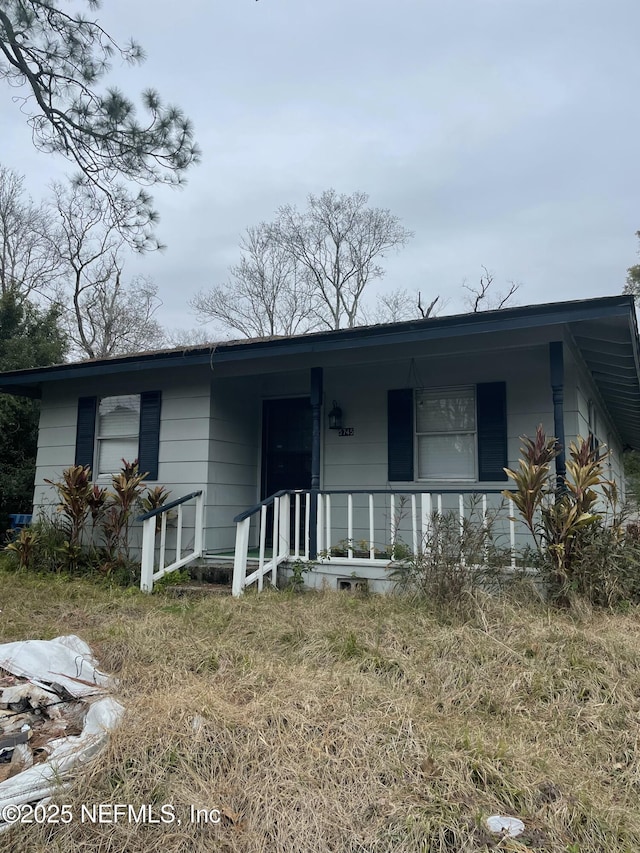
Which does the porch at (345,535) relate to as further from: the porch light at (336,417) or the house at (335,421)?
the porch light at (336,417)

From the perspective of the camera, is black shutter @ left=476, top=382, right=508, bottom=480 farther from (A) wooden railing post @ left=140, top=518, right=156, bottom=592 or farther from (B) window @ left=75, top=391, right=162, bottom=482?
(B) window @ left=75, top=391, right=162, bottom=482

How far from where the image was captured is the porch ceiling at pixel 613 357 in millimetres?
5668

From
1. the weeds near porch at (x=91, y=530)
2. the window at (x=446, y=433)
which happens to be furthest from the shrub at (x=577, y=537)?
the weeds near porch at (x=91, y=530)

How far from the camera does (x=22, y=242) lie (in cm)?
2083

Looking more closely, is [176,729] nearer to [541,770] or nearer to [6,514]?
[541,770]

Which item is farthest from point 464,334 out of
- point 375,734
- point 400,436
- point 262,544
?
point 375,734

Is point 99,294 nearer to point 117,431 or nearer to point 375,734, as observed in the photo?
point 117,431

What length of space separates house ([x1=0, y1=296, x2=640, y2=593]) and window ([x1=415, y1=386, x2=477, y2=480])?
0.05ft

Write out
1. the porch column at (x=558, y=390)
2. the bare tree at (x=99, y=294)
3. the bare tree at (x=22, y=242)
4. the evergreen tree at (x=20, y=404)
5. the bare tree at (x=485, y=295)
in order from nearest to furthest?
the porch column at (x=558, y=390)
the evergreen tree at (x=20, y=404)
the bare tree at (x=22, y=242)
the bare tree at (x=99, y=294)
the bare tree at (x=485, y=295)

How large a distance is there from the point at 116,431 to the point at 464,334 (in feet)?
16.3

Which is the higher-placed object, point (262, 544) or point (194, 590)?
point (262, 544)

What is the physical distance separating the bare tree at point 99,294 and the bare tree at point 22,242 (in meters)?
0.49

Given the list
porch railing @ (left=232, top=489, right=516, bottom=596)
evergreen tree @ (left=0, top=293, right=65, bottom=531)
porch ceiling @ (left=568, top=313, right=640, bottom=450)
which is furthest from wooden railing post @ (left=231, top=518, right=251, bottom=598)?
evergreen tree @ (left=0, top=293, right=65, bottom=531)

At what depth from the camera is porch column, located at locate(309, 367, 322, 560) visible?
20.8 feet
